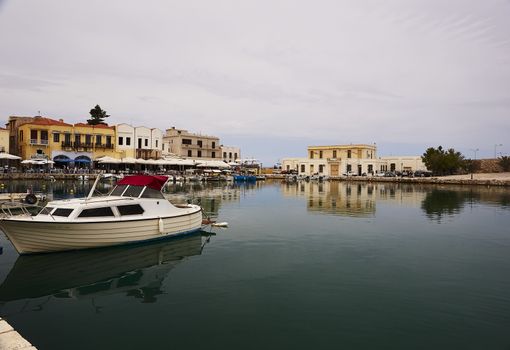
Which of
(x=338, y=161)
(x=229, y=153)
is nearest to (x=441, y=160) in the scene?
(x=338, y=161)

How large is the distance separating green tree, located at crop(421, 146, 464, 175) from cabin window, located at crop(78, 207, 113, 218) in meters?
94.7

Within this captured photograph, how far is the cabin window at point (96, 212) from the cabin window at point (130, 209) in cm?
54

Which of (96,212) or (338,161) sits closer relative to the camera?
(96,212)

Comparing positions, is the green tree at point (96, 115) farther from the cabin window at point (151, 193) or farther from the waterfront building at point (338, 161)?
the cabin window at point (151, 193)

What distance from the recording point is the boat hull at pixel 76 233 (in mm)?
15961

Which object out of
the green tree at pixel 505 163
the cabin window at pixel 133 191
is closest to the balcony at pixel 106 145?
the cabin window at pixel 133 191

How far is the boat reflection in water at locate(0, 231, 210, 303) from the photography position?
13102mm

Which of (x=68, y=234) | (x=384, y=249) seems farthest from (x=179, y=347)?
(x=384, y=249)

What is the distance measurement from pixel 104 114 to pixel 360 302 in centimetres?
9860

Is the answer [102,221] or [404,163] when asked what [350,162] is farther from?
[102,221]

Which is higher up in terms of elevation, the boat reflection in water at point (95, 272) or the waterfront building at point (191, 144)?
the waterfront building at point (191, 144)

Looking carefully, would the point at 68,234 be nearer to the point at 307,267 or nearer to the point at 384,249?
the point at 307,267

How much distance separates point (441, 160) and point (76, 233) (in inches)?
3809

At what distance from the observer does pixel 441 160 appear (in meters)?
96.1
